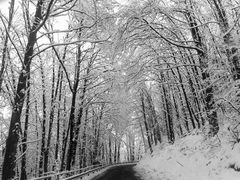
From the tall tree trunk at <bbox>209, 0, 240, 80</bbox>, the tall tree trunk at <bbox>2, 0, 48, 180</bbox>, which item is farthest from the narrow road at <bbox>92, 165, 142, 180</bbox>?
the tall tree trunk at <bbox>209, 0, 240, 80</bbox>

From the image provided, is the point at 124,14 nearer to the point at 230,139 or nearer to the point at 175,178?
the point at 230,139

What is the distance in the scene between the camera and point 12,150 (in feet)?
19.8

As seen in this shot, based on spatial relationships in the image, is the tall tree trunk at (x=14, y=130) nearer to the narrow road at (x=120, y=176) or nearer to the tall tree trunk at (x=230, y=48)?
the tall tree trunk at (x=230, y=48)

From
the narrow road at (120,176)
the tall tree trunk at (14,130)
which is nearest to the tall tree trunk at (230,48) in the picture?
the tall tree trunk at (14,130)

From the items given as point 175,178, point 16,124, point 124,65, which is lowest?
point 175,178

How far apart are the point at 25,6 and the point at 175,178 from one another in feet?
31.3

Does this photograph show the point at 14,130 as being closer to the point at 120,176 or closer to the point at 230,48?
the point at 230,48

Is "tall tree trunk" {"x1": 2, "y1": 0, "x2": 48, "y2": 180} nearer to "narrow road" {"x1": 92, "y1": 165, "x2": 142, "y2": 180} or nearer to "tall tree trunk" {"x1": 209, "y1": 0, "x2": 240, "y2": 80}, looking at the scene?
"tall tree trunk" {"x1": 209, "y1": 0, "x2": 240, "y2": 80}

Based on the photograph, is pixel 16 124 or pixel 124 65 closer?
pixel 16 124

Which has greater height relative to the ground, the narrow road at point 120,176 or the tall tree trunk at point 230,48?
the tall tree trunk at point 230,48

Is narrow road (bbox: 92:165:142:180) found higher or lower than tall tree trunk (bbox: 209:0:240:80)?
lower

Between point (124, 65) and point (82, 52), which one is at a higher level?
point (82, 52)

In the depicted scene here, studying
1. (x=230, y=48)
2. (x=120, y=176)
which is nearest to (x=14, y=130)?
(x=230, y=48)

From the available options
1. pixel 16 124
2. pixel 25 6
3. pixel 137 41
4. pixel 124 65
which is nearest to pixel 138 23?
pixel 137 41
